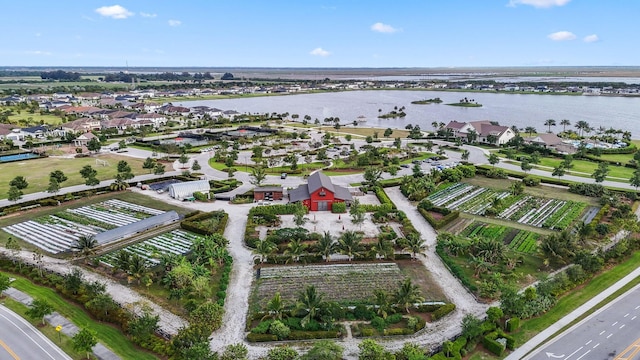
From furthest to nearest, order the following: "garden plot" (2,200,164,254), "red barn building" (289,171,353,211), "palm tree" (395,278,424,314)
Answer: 1. "red barn building" (289,171,353,211)
2. "garden plot" (2,200,164,254)
3. "palm tree" (395,278,424,314)

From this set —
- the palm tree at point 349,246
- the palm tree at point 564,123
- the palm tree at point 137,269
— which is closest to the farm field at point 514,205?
the palm tree at point 349,246

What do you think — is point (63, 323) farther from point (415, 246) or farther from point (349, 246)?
point (415, 246)

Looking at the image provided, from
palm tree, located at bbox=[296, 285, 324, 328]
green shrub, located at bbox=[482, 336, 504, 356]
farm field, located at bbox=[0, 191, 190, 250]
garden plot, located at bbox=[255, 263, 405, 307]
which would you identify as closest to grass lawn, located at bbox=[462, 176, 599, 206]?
garden plot, located at bbox=[255, 263, 405, 307]

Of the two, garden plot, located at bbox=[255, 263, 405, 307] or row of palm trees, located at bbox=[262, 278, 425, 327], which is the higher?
row of palm trees, located at bbox=[262, 278, 425, 327]

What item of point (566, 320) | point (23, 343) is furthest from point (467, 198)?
point (23, 343)

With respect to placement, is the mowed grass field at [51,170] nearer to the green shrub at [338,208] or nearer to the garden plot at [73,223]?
the garden plot at [73,223]

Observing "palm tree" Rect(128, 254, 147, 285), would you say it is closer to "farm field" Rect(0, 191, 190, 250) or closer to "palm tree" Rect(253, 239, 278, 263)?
"palm tree" Rect(253, 239, 278, 263)
